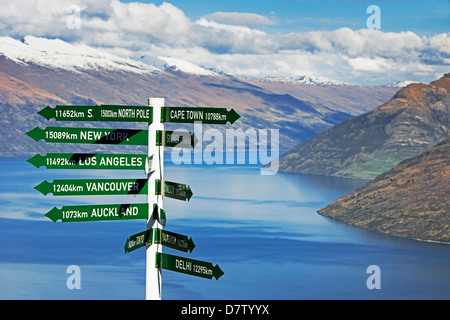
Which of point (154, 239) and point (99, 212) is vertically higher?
point (99, 212)

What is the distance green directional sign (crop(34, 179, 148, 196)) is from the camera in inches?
604

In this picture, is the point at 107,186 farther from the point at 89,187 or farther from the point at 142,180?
the point at 142,180

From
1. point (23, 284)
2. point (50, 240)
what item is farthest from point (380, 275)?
point (50, 240)

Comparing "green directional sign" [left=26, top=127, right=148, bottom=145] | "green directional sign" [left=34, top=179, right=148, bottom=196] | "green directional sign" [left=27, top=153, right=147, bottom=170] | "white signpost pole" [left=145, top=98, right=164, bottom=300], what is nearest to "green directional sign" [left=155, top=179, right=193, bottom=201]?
"white signpost pole" [left=145, top=98, right=164, bottom=300]

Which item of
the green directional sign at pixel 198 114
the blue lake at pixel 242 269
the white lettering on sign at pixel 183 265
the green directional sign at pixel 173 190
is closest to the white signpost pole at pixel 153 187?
the green directional sign at pixel 173 190

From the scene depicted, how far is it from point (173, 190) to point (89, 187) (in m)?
1.95

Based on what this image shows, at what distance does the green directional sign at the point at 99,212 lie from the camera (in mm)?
15156

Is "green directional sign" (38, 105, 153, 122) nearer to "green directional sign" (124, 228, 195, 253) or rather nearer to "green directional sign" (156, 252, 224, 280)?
"green directional sign" (124, 228, 195, 253)

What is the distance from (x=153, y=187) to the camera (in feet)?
49.7

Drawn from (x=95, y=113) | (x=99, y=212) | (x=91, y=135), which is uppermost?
(x=95, y=113)

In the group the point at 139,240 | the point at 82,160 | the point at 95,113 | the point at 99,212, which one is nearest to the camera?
the point at 139,240

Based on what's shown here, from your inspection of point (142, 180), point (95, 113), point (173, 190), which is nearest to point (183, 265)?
point (173, 190)
